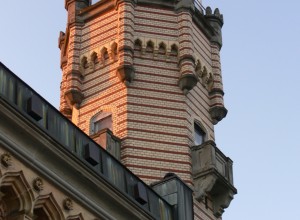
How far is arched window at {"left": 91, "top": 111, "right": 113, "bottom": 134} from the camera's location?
2847 centimetres

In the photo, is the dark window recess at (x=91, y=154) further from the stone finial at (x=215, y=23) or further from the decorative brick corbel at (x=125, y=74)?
the stone finial at (x=215, y=23)

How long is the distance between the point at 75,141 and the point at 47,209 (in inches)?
79.2

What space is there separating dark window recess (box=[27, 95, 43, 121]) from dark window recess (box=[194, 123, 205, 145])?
14.4m

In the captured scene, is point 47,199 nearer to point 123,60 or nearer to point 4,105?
point 4,105

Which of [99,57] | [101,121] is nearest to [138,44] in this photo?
[99,57]

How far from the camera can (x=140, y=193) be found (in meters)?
16.7

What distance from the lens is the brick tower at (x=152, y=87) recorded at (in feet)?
89.6

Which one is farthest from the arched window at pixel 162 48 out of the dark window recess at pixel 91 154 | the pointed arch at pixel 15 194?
the pointed arch at pixel 15 194

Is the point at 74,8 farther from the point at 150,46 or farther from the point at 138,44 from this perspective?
the point at 150,46

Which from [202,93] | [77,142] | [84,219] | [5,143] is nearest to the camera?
[5,143]

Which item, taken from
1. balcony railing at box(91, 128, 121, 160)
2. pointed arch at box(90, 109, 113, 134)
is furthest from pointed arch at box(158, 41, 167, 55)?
balcony railing at box(91, 128, 121, 160)

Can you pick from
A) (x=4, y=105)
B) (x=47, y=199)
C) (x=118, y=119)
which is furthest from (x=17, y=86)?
(x=118, y=119)

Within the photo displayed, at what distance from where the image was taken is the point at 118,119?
28000 mm

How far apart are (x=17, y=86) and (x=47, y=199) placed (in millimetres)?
2242
